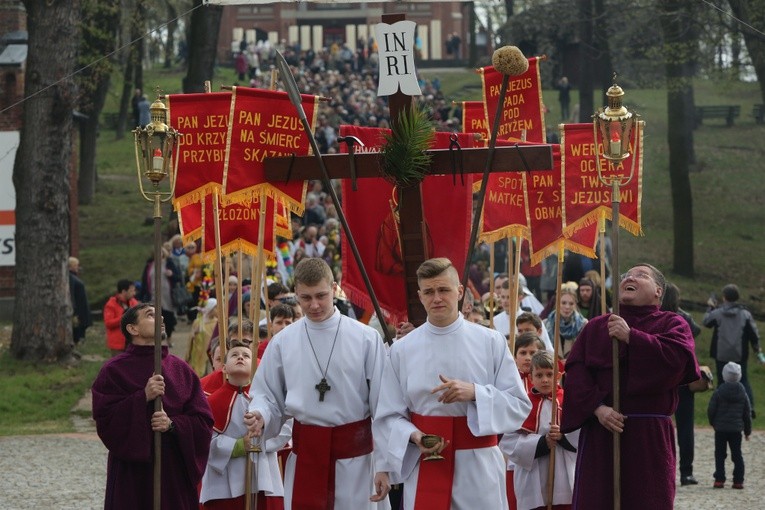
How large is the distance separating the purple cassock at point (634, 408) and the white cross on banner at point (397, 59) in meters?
1.96

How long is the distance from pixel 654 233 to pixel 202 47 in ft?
45.5

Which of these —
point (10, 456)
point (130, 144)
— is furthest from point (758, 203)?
point (10, 456)

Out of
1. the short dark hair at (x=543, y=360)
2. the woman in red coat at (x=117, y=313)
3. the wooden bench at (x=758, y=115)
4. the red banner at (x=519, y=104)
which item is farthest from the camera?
the wooden bench at (x=758, y=115)

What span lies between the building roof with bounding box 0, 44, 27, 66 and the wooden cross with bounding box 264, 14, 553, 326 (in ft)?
61.7

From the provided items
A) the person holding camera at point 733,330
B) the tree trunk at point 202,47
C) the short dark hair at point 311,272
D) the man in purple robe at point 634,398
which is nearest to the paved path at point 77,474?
the person holding camera at point 733,330

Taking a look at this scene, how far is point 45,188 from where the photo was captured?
20859mm

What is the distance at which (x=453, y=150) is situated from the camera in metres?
9.74

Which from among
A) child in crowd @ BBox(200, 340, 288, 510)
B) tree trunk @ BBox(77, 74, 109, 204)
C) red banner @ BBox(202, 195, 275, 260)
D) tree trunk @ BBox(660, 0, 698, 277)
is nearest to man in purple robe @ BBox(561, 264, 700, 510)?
child in crowd @ BBox(200, 340, 288, 510)

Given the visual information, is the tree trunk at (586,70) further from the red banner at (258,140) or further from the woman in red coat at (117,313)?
the red banner at (258,140)

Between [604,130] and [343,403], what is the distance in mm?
2169

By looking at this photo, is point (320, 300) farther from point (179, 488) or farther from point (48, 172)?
point (48, 172)

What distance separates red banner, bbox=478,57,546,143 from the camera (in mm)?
11734

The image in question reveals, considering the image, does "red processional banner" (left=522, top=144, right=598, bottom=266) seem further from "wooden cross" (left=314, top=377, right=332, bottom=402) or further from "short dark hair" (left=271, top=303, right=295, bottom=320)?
"wooden cross" (left=314, top=377, right=332, bottom=402)

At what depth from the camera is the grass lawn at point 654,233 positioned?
20.2 metres
